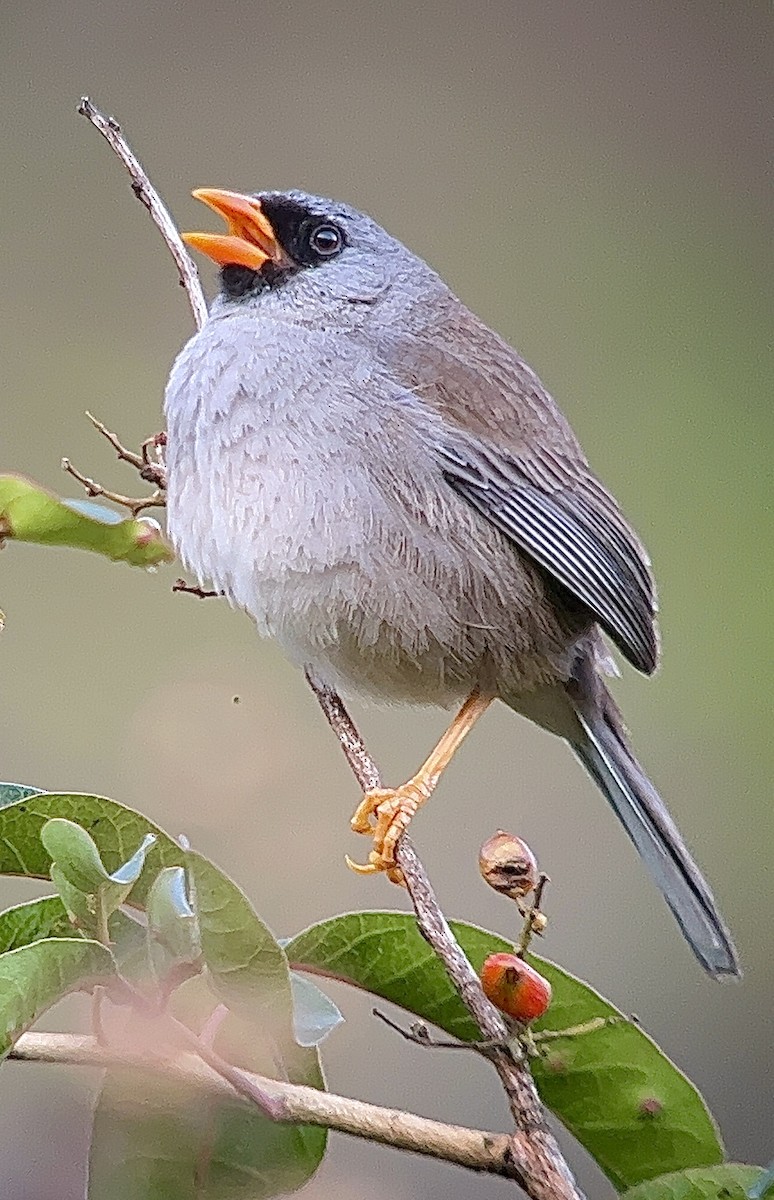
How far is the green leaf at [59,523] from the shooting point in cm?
83

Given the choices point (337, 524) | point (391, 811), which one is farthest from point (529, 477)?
point (391, 811)

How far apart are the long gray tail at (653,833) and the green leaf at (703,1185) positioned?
58 centimetres

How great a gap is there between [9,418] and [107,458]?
0.56 ft

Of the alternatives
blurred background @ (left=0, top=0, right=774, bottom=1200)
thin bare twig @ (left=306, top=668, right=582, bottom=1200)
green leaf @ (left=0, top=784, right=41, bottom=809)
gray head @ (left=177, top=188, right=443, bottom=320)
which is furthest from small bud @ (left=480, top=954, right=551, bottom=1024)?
blurred background @ (left=0, top=0, right=774, bottom=1200)

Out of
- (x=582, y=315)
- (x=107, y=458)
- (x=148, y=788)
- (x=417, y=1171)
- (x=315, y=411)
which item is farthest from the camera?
(x=582, y=315)

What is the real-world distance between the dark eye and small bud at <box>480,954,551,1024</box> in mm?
815

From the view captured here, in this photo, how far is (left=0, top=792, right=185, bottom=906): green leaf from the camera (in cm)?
74

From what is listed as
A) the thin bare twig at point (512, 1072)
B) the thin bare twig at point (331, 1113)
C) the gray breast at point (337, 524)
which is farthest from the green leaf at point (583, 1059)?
the gray breast at point (337, 524)

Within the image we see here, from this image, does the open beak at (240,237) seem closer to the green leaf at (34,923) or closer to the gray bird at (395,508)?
the gray bird at (395,508)

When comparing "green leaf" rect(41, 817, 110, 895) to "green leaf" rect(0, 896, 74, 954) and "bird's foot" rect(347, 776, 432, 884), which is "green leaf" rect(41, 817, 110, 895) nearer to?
"green leaf" rect(0, 896, 74, 954)

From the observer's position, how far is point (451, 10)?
2490 mm

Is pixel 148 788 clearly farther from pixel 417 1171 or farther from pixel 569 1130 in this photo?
pixel 569 1130

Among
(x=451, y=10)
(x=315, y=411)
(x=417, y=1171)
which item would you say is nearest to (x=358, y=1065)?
(x=417, y=1171)

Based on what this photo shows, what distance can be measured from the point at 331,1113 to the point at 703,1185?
19 cm
